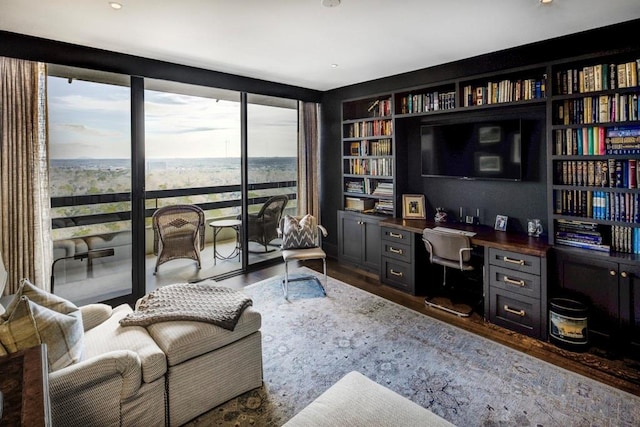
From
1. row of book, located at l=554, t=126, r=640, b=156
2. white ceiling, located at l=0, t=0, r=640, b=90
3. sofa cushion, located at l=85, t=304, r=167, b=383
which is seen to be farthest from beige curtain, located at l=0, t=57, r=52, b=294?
row of book, located at l=554, t=126, r=640, b=156

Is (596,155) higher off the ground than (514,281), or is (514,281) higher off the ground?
(596,155)

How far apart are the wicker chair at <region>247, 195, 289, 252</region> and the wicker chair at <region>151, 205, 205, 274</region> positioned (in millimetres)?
698

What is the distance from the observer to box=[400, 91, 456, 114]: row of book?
3891 mm

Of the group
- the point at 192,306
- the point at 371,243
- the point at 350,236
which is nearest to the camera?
the point at 192,306

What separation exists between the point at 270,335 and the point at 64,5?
2.88 metres

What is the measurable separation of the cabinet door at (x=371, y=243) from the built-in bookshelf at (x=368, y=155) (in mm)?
256

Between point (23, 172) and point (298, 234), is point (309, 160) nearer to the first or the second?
point (298, 234)

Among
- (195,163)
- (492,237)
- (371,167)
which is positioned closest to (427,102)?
(371,167)

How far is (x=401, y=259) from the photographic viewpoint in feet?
13.5

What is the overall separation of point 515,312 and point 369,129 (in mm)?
2826

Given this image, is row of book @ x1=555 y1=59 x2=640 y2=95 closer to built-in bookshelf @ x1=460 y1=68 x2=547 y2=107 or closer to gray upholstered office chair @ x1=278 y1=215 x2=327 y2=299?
built-in bookshelf @ x1=460 y1=68 x2=547 y2=107

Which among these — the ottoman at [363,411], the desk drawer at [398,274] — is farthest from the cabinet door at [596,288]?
the ottoman at [363,411]

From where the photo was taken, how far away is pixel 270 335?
310 cm

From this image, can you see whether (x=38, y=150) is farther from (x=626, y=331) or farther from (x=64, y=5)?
(x=626, y=331)
